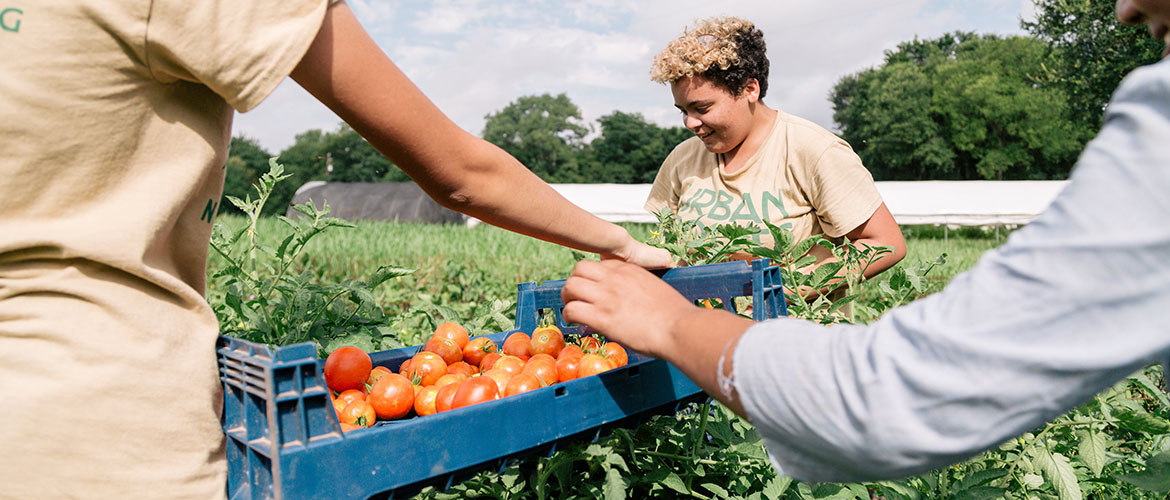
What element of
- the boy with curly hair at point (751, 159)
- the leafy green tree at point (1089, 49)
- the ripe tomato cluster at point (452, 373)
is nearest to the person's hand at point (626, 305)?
the ripe tomato cluster at point (452, 373)

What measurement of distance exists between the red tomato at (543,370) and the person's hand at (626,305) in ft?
1.21

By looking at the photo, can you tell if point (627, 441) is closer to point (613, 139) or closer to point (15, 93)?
point (15, 93)

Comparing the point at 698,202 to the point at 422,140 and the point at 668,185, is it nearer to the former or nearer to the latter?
the point at 668,185

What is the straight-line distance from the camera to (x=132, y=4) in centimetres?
83

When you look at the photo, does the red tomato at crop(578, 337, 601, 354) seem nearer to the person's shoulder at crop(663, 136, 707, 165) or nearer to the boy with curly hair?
the boy with curly hair

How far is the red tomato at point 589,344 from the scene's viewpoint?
177 centimetres

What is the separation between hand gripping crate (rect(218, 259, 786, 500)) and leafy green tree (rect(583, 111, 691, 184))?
56411 mm

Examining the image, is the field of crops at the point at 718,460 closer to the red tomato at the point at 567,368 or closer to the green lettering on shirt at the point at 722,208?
the red tomato at the point at 567,368

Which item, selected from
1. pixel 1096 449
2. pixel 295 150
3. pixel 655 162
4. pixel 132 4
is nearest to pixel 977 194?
pixel 1096 449

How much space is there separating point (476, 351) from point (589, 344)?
0.91 ft

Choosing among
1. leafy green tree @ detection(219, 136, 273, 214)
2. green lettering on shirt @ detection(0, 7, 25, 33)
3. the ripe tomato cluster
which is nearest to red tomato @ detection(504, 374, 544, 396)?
the ripe tomato cluster

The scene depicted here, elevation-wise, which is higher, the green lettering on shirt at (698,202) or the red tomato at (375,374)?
the green lettering on shirt at (698,202)

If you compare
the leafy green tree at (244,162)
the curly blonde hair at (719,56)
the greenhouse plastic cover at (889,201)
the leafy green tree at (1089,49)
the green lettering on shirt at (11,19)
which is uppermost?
the leafy green tree at (244,162)

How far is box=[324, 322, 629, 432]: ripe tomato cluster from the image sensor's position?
4.44ft
